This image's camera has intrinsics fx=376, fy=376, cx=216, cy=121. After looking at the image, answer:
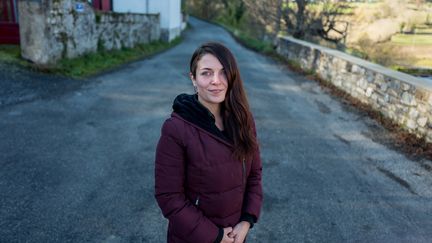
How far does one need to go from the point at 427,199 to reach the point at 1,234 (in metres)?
4.56

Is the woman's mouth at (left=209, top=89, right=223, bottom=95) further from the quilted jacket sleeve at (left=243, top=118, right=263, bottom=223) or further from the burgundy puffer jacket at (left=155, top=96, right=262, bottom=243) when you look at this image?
the quilted jacket sleeve at (left=243, top=118, right=263, bottom=223)

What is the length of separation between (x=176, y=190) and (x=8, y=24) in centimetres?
1302

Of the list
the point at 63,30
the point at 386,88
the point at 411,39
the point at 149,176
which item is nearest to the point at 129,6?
the point at 63,30

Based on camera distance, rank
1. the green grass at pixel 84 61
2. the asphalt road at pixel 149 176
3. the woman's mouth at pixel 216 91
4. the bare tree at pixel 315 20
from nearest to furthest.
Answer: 1. the woman's mouth at pixel 216 91
2. the asphalt road at pixel 149 176
3. the green grass at pixel 84 61
4. the bare tree at pixel 315 20

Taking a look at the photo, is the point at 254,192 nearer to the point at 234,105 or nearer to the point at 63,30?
the point at 234,105

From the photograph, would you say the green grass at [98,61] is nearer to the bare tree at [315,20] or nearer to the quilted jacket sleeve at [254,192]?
the bare tree at [315,20]

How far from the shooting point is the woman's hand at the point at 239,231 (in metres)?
2.08

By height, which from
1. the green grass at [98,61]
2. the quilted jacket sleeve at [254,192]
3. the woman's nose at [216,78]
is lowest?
the green grass at [98,61]

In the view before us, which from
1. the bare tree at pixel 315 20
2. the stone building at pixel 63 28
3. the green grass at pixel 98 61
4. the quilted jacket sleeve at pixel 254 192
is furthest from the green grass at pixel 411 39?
the quilted jacket sleeve at pixel 254 192

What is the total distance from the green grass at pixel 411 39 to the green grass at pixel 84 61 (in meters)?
13.5

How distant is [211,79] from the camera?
1976 millimetres

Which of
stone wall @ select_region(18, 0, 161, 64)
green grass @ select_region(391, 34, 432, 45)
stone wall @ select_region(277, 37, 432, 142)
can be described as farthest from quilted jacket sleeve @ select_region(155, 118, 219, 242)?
green grass @ select_region(391, 34, 432, 45)

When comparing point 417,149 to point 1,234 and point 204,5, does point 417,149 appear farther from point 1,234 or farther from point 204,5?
point 204,5

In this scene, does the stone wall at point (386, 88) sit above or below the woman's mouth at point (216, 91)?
below
